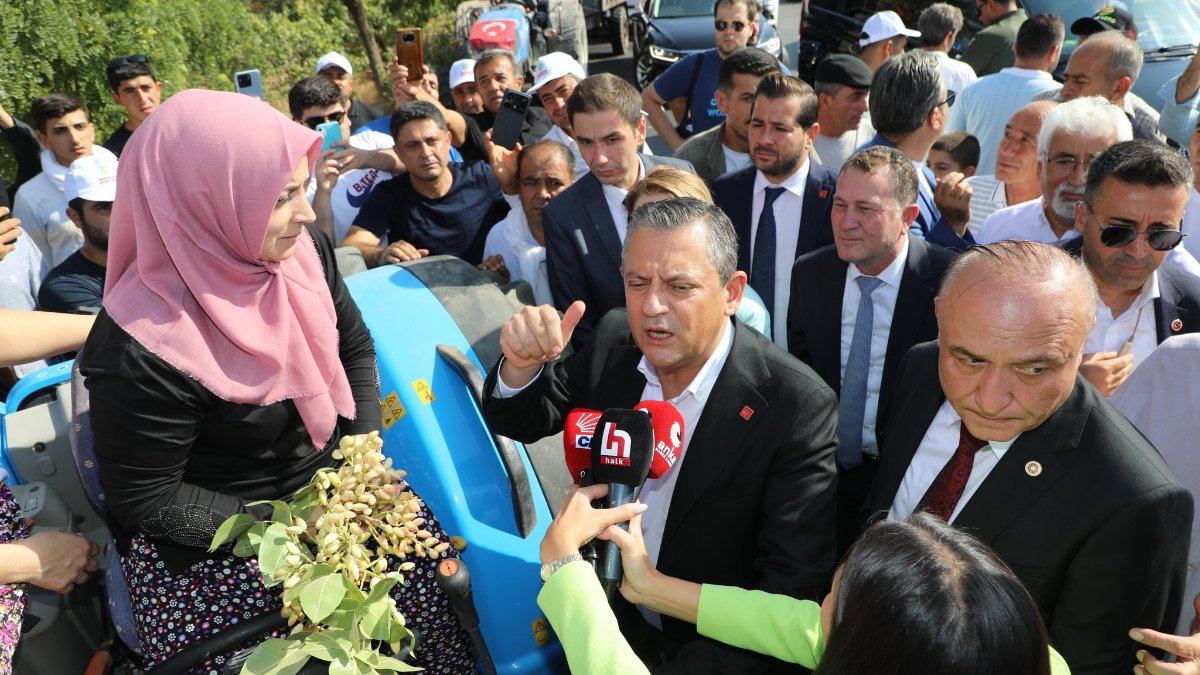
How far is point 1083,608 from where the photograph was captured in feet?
6.31

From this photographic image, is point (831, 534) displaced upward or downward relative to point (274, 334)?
downward

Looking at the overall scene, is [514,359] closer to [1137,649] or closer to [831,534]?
[831,534]

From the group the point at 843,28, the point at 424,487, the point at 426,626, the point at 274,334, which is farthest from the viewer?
the point at 843,28

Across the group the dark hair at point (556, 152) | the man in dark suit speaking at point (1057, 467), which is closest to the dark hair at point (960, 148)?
the dark hair at point (556, 152)

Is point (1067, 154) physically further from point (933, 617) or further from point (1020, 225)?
point (933, 617)

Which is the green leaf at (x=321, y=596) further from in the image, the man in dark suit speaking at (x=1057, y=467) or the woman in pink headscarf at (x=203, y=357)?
the man in dark suit speaking at (x=1057, y=467)

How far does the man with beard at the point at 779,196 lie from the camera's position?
13.0ft

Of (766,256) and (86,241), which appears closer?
(766,256)

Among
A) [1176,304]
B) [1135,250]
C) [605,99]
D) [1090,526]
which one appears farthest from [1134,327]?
[605,99]

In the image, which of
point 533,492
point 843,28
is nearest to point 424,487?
point 533,492

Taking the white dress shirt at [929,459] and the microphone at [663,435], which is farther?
the white dress shirt at [929,459]

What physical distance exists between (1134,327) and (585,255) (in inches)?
80.9

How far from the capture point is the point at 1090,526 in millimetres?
1903

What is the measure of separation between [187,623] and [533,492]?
1.08 m
